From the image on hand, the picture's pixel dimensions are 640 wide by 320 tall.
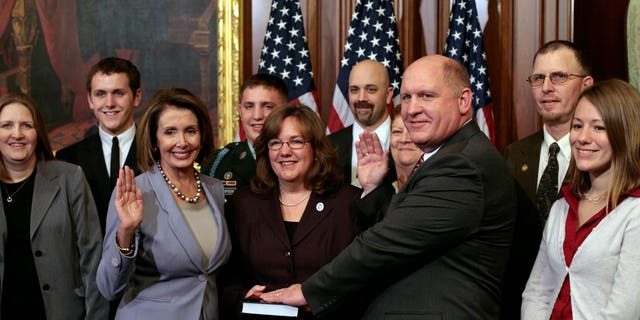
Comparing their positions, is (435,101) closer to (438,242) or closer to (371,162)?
(438,242)

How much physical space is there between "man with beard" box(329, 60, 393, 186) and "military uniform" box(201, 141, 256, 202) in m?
0.60

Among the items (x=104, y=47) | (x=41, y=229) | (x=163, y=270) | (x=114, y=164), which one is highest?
(x=104, y=47)

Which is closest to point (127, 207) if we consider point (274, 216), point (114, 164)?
point (274, 216)

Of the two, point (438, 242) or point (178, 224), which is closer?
point (438, 242)

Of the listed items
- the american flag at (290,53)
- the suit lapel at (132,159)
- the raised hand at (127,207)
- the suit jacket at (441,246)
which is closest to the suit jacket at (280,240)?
the raised hand at (127,207)

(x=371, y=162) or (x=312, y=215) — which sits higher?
(x=371, y=162)

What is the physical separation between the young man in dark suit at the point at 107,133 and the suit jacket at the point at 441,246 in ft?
6.30

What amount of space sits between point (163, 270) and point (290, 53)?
312 centimetres

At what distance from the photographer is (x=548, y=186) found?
155 inches

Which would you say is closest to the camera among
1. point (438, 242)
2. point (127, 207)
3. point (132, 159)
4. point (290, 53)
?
point (438, 242)

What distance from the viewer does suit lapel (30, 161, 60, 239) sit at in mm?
3758

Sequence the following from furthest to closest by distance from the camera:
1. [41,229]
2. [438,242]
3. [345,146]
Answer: [345,146] < [41,229] < [438,242]

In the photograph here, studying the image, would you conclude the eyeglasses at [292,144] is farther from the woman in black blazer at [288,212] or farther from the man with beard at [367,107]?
the man with beard at [367,107]

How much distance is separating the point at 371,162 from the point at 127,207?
108 cm
